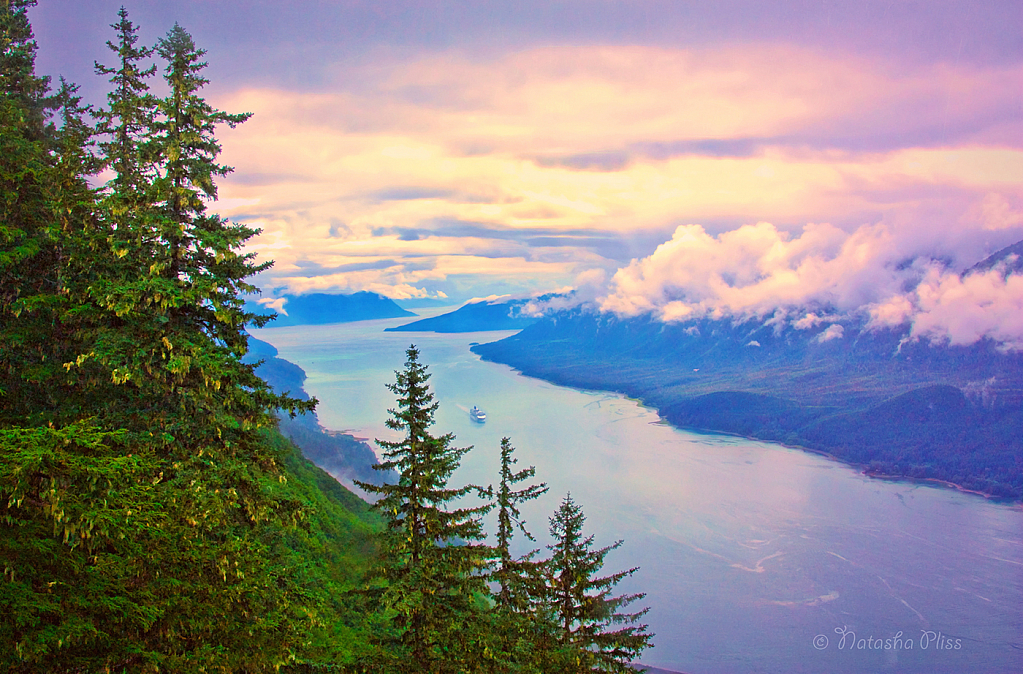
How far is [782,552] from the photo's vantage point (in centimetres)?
6397

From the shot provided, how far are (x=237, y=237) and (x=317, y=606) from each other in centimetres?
637

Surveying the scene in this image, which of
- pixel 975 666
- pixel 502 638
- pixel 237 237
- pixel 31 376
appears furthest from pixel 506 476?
pixel 975 666

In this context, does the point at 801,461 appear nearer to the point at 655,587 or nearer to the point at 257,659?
the point at 655,587

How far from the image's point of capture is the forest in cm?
608

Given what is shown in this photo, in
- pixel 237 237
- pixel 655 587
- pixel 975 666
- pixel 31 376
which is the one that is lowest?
pixel 975 666

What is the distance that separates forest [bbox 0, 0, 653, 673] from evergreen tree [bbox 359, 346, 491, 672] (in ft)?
0.14

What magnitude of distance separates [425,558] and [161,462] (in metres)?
5.28

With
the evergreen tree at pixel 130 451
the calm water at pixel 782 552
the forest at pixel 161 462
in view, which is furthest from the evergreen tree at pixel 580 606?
the calm water at pixel 782 552

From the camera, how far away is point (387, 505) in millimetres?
10938

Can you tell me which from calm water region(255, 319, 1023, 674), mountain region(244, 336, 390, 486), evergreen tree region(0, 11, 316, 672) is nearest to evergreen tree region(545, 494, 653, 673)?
evergreen tree region(0, 11, 316, 672)

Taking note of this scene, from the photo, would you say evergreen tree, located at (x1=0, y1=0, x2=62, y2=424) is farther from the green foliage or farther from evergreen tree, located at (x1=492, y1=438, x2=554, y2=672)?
evergreen tree, located at (x1=492, y1=438, x2=554, y2=672)

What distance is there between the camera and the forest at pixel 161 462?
608 centimetres

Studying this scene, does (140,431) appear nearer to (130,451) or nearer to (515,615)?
(130,451)

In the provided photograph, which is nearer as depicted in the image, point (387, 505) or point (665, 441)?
point (387, 505)
